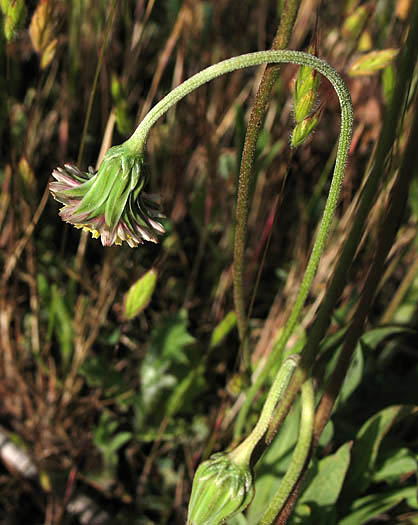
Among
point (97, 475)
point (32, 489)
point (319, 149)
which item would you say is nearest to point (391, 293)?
point (319, 149)

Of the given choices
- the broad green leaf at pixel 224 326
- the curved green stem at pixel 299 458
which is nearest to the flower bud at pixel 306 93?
the curved green stem at pixel 299 458

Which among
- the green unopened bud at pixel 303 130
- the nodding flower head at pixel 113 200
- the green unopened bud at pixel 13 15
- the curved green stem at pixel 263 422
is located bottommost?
the curved green stem at pixel 263 422

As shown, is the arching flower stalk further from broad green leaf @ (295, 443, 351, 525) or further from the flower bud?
broad green leaf @ (295, 443, 351, 525)

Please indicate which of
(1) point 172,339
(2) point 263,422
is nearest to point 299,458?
(2) point 263,422

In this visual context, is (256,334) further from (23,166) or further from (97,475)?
(23,166)

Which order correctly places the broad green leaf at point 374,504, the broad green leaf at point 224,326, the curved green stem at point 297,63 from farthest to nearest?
the broad green leaf at point 224,326, the broad green leaf at point 374,504, the curved green stem at point 297,63

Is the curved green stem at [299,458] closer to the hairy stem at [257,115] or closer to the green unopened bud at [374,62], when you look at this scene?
the hairy stem at [257,115]

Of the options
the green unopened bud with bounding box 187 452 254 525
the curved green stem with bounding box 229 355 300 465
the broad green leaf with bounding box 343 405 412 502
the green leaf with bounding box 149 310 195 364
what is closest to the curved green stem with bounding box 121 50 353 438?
the curved green stem with bounding box 229 355 300 465
